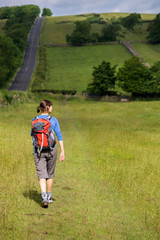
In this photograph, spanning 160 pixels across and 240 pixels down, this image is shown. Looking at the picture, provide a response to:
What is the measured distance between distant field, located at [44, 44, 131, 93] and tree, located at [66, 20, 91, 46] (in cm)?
434

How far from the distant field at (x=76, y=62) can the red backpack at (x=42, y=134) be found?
68.5 meters

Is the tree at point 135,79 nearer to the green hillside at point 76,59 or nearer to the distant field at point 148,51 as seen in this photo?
the green hillside at point 76,59

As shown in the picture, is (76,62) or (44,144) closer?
(44,144)

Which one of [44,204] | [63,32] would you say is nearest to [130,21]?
[63,32]

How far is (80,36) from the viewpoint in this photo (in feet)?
416

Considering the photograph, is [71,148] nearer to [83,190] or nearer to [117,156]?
[117,156]

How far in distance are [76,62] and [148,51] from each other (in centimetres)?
2826

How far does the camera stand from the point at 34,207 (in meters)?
7.43

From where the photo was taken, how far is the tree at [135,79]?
67225mm

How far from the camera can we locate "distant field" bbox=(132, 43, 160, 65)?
345ft

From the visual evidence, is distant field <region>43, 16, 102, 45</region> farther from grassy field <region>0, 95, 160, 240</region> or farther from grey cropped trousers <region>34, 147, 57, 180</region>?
grey cropped trousers <region>34, 147, 57, 180</region>

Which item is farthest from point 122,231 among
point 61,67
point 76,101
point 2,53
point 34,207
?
point 61,67

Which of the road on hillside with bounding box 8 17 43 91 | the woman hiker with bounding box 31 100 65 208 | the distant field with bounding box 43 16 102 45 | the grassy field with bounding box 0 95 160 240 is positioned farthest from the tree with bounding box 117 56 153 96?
the distant field with bounding box 43 16 102 45

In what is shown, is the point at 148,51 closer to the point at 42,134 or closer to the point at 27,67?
the point at 27,67
